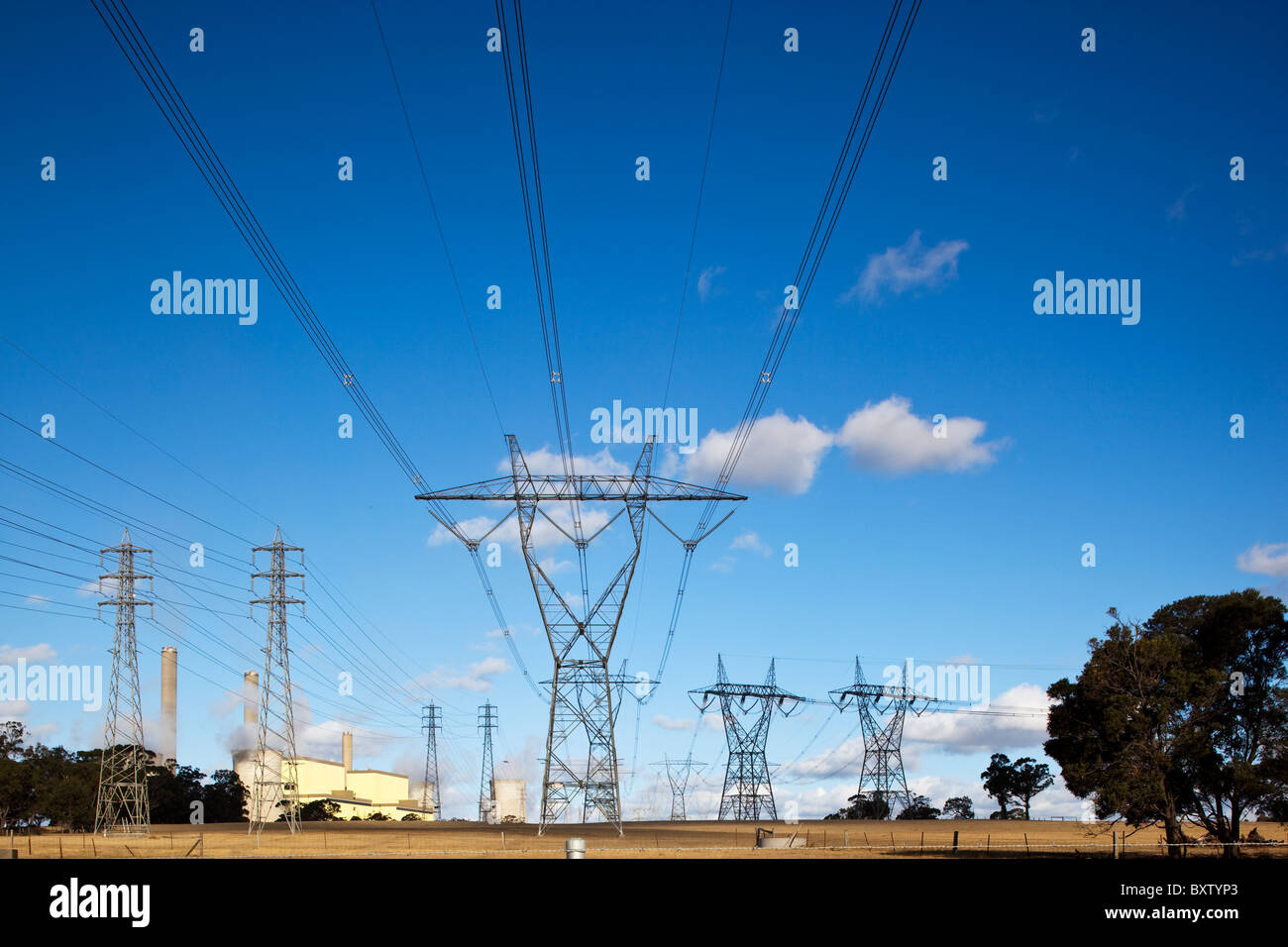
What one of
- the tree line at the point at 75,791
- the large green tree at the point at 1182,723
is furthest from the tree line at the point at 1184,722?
the tree line at the point at 75,791

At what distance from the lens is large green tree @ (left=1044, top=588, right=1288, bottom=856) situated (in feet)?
189

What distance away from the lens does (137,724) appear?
8762 cm

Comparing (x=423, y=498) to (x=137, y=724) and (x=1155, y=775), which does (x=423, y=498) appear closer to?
(x=137, y=724)

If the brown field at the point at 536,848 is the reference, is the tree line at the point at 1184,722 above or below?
above

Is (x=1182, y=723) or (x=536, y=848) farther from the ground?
(x=1182, y=723)

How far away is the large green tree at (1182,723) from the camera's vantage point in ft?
189

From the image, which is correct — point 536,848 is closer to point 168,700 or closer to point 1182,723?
point 1182,723

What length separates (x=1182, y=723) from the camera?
58781 millimetres

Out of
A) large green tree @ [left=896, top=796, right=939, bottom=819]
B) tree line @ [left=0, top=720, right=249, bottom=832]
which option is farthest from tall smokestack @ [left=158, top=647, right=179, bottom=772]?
large green tree @ [left=896, top=796, right=939, bottom=819]

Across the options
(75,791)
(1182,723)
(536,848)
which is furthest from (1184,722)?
(75,791)

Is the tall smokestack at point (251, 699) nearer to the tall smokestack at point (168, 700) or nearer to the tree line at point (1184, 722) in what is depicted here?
the tall smokestack at point (168, 700)

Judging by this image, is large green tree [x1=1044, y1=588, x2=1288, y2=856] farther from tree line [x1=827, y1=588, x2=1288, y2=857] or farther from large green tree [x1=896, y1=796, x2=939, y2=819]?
large green tree [x1=896, y1=796, x2=939, y2=819]
